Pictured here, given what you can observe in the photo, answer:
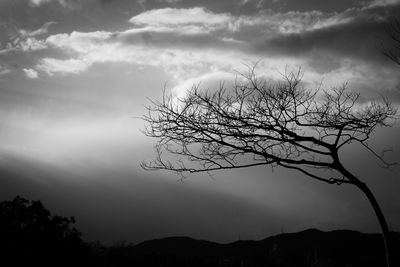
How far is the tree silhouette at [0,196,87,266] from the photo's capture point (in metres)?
38.7

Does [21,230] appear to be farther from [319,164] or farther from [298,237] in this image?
[298,237]

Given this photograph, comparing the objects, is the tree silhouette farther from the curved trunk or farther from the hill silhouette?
the hill silhouette

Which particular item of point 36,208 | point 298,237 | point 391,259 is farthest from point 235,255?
point 391,259

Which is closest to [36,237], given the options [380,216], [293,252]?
[380,216]

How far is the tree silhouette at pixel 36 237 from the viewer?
38.7 metres

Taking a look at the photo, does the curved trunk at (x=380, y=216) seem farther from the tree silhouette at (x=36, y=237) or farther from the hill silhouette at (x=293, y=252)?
the hill silhouette at (x=293, y=252)

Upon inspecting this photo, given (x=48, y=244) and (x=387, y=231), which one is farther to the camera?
(x=48, y=244)

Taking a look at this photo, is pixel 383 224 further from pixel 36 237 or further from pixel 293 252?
pixel 293 252

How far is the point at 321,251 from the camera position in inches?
6358

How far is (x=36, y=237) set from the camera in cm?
4197

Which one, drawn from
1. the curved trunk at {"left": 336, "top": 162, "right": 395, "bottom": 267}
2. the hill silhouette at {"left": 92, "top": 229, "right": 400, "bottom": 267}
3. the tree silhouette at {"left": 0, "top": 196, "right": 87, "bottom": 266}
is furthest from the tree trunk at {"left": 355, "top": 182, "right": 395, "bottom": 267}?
the hill silhouette at {"left": 92, "top": 229, "right": 400, "bottom": 267}

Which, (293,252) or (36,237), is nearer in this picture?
(36,237)

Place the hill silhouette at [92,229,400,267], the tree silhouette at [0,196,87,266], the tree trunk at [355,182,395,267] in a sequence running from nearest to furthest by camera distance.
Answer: the tree trunk at [355,182,395,267] < the tree silhouette at [0,196,87,266] < the hill silhouette at [92,229,400,267]

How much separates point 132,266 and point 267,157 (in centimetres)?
7914
